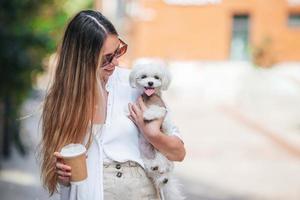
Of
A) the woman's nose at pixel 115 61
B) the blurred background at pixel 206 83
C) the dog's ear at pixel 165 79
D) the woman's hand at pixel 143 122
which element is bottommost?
the blurred background at pixel 206 83

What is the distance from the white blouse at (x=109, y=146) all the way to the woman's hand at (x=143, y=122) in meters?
0.03

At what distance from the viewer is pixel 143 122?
2.44m

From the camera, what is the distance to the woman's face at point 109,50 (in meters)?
2.43

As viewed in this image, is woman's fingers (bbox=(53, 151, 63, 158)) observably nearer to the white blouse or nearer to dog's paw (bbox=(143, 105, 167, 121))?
the white blouse

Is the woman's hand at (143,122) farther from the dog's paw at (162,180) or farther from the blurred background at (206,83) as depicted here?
the blurred background at (206,83)

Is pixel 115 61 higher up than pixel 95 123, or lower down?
→ higher up

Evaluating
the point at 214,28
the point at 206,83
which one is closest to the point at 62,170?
the point at 206,83

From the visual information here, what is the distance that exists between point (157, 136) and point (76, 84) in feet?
1.03

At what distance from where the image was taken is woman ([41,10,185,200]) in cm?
242

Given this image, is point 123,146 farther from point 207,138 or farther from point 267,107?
point 267,107

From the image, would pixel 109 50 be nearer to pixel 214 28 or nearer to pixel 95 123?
pixel 95 123

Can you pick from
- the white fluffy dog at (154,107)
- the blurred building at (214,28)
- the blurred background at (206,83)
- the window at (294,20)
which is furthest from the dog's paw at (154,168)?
the window at (294,20)

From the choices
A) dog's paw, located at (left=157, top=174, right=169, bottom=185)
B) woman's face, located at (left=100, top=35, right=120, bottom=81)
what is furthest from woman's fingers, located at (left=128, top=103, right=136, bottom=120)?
dog's paw, located at (left=157, top=174, right=169, bottom=185)

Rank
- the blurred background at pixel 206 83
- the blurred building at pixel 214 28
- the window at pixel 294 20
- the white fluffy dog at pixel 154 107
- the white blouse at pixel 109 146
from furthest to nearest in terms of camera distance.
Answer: the window at pixel 294 20
the blurred building at pixel 214 28
the blurred background at pixel 206 83
the white fluffy dog at pixel 154 107
the white blouse at pixel 109 146
